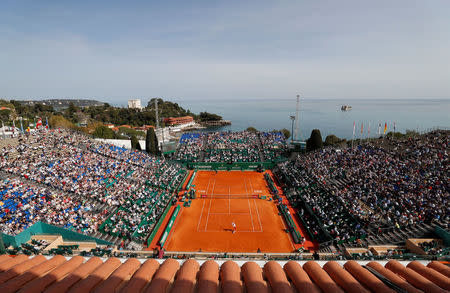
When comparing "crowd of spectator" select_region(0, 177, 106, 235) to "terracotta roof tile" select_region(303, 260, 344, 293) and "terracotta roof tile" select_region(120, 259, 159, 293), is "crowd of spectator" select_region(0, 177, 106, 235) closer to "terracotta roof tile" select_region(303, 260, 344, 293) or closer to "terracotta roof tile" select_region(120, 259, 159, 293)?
"terracotta roof tile" select_region(120, 259, 159, 293)

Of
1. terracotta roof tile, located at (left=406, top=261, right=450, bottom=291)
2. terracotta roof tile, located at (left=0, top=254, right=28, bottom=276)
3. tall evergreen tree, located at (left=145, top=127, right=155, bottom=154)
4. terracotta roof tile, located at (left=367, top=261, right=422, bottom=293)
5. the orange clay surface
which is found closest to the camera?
terracotta roof tile, located at (left=367, top=261, right=422, bottom=293)

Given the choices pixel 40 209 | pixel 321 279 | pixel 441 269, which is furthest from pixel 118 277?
pixel 40 209

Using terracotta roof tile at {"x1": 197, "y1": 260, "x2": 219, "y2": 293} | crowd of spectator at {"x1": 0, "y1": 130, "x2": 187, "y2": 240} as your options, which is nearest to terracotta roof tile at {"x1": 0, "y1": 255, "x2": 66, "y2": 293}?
terracotta roof tile at {"x1": 197, "y1": 260, "x2": 219, "y2": 293}

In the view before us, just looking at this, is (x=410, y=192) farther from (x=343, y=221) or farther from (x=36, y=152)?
(x=36, y=152)

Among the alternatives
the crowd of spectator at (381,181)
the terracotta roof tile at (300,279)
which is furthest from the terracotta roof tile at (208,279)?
the crowd of spectator at (381,181)

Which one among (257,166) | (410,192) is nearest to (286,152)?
(257,166)

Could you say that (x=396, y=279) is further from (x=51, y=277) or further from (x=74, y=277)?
(x=51, y=277)
